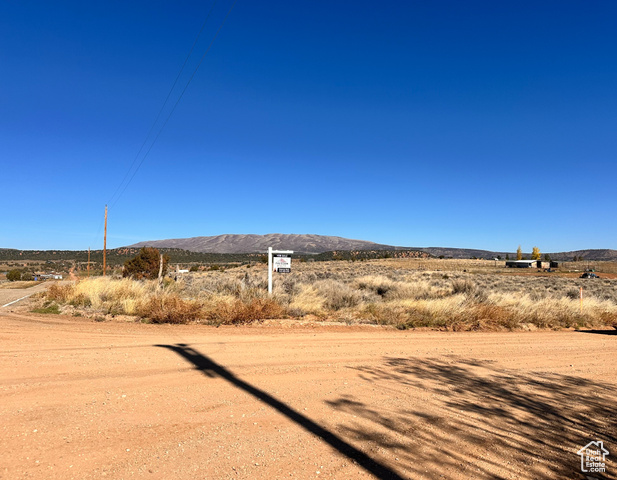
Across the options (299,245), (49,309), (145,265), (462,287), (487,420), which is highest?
(299,245)

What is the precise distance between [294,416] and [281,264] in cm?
1119

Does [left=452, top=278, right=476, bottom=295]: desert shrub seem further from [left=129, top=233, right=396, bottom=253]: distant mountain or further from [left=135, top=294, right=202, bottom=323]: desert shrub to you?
[left=129, top=233, right=396, bottom=253]: distant mountain

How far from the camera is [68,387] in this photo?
5840 mm

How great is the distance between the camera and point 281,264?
1617 cm

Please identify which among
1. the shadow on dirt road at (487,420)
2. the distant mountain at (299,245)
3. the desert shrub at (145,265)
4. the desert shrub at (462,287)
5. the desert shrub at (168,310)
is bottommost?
the shadow on dirt road at (487,420)

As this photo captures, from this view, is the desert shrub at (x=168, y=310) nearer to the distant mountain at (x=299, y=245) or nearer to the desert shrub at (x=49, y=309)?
the desert shrub at (x=49, y=309)

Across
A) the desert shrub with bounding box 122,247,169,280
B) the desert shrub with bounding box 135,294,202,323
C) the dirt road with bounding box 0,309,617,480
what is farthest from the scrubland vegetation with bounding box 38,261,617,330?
the desert shrub with bounding box 122,247,169,280

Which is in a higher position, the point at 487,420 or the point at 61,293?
the point at 61,293

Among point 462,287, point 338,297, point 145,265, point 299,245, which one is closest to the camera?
point 338,297

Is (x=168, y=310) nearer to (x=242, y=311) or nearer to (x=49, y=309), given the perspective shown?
(x=242, y=311)

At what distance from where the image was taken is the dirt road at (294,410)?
3.95 meters

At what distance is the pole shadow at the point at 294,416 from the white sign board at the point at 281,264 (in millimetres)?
7727

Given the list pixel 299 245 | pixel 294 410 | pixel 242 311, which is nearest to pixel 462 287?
pixel 242 311

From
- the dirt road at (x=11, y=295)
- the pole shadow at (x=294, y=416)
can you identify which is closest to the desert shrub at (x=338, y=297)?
the pole shadow at (x=294, y=416)
